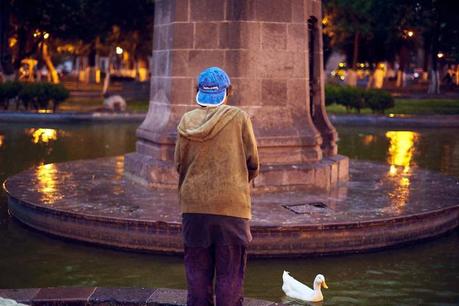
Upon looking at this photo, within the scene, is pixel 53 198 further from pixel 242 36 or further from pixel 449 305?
pixel 449 305

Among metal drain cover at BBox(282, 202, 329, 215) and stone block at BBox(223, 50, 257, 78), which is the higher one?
stone block at BBox(223, 50, 257, 78)

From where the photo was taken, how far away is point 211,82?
538cm

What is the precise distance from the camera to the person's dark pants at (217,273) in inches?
209

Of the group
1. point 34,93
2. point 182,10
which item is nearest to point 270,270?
point 182,10

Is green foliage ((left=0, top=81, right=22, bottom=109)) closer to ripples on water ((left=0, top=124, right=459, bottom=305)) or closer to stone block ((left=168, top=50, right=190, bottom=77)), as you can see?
ripples on water ((left=0, top=124, right=459, bottom=305))

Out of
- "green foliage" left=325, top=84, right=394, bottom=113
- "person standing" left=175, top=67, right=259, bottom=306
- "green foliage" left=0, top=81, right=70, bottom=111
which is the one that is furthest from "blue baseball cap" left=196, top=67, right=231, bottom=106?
"green foliage" left=325, top=84, right=394, bottom=113

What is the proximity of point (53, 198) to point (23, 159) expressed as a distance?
638cm

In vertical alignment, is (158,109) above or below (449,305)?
above

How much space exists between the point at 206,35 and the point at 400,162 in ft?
24.7

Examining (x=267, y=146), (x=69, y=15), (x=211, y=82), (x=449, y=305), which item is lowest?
(x=449, y=305)

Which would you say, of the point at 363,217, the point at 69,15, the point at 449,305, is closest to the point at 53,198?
the point at 363,217

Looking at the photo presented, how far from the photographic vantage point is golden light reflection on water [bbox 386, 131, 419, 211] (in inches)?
461

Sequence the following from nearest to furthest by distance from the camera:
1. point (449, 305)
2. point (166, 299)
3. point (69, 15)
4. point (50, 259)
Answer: point (166, 299)
point (449, 305)
point (50, 259)
point (69, 15)

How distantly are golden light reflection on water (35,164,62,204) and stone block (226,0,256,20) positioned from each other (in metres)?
3.51
